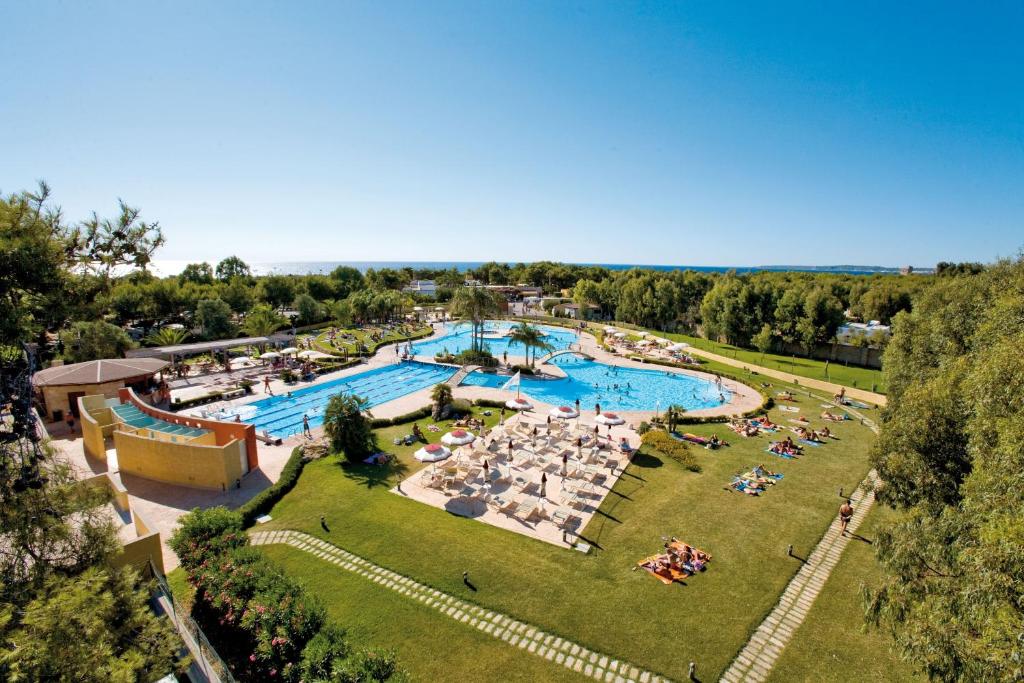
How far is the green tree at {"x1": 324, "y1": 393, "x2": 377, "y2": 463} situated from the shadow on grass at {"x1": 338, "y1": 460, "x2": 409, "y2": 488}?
2.06ft

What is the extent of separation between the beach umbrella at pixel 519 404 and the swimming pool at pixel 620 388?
4728mm

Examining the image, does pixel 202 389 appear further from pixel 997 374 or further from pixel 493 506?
pixel 997 374

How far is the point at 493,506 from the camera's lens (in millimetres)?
16812

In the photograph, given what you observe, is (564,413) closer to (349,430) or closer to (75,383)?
(349,430)

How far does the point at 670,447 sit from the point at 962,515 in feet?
44.3

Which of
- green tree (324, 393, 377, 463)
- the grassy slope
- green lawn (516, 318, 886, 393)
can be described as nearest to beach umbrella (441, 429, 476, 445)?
green tree (324, 393, 377, 463)

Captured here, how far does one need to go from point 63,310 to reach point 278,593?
6992mm

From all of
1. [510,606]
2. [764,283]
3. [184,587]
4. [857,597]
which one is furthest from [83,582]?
[764,283]

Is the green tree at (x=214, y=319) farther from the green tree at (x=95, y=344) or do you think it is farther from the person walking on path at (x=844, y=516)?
the person walking on path at (x=844, y=516)

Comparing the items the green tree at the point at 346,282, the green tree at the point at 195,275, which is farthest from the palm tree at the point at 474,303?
the green tree at the point at 195,275

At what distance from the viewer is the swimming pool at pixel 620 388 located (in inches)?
1248

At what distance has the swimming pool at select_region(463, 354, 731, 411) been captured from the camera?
31.7m

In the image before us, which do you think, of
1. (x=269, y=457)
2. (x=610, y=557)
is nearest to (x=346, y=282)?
(x=269, y=457)

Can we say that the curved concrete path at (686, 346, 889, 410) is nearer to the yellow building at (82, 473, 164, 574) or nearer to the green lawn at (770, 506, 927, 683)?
the green lawn at (770, 506, 927, 683)
